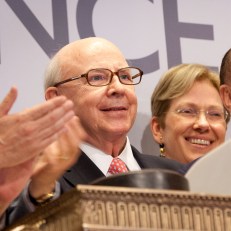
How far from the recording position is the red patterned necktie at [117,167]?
1983mm

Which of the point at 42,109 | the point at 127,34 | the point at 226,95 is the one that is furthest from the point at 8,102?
the point at 127,34

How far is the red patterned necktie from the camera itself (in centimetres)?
198

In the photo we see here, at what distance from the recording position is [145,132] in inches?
101

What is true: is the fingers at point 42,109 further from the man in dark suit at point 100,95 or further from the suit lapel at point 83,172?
the man in dark suit at point 100,95

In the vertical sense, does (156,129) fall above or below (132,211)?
below

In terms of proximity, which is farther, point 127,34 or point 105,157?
point 127,34

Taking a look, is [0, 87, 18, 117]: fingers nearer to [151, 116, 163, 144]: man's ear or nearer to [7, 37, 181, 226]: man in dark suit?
[7, 37, 181, 226]: man in dark suit

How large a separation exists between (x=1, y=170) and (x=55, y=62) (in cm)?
113

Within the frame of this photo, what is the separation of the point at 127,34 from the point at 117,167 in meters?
0.64

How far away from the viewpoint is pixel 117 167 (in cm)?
200

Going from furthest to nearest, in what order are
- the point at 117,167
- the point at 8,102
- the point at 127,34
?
the point at 127,34
the point at 117,167
the point at 8,102

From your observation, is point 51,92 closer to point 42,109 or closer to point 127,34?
point 127,34

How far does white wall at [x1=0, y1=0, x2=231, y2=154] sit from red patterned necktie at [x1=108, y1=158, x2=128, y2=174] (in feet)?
1.15

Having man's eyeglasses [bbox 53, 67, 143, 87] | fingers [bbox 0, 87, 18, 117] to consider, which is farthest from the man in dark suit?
fingers [bbox 0, 87, 18, 117]
